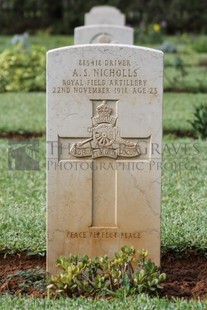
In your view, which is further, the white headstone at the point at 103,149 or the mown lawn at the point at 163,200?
the white headstone at the point at 103,149

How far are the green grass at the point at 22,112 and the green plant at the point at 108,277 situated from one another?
19.3 ft

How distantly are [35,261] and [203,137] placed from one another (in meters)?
4.67

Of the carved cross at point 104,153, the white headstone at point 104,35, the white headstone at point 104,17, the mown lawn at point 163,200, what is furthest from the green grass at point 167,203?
the white headstone at point 104,17

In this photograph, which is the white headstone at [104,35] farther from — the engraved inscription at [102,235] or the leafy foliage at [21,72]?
the engraved inscription at [102,235]

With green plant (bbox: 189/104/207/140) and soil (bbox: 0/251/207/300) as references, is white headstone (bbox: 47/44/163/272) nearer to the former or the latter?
soil (bbox: 0/251/207/300)

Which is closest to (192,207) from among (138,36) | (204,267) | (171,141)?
(204,267)

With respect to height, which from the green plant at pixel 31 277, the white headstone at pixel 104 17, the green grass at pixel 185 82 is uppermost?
the white headstone at pixel 104 17

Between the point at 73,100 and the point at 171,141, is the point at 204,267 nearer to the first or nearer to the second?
the point at 73,100

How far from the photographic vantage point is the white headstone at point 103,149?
15.9 ft

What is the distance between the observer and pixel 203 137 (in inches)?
386

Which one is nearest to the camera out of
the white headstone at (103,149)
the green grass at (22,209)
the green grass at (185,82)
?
the white headstone at (103,149)

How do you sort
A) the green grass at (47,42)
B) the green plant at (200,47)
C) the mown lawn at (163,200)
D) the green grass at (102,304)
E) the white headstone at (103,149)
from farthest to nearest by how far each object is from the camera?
1. the green grass at (47,42)
2. the green plant at (200,47)
3. the white headstone at (103,149)
4. the mown lawn at (163,200)
5. the green grass at (102,304)

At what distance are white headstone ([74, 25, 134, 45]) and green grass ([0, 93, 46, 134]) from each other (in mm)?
1175

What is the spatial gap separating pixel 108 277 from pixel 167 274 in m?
0.59
